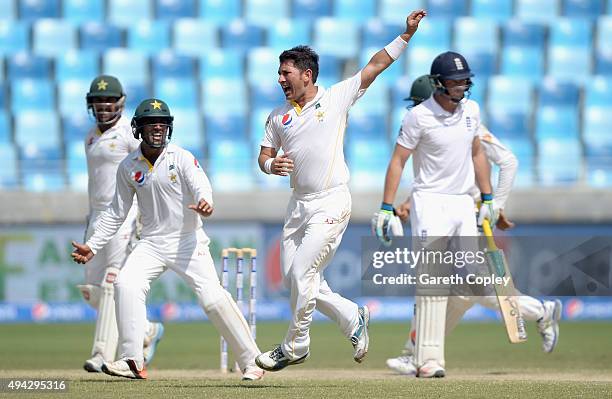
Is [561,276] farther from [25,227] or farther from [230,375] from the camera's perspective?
[230,375]

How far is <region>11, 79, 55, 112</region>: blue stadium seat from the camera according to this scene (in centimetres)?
1925

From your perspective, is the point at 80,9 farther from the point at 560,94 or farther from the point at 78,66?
the point at 560,94

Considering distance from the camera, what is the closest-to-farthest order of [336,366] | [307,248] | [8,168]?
1. [307,248]
2. [336,366]
3. [8,168]

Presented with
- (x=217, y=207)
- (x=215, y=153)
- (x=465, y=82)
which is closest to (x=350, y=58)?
(x=215, y=153)

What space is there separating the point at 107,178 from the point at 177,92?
407 inches

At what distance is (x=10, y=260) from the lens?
637 inches

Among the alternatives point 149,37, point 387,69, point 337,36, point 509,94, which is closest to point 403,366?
point 509,94

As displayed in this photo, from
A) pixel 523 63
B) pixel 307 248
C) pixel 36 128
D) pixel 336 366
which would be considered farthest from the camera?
pixel 523 63

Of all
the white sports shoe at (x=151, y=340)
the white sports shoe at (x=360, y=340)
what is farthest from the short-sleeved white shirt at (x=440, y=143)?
the white sports shoe at (x=151, y=340)

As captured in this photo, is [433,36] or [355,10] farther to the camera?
[355,10]

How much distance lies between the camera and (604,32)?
66.3 feet

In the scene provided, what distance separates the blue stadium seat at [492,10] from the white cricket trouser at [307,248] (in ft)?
45.0

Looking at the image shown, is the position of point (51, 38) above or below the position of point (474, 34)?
below

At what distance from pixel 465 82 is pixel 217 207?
8.12 m
